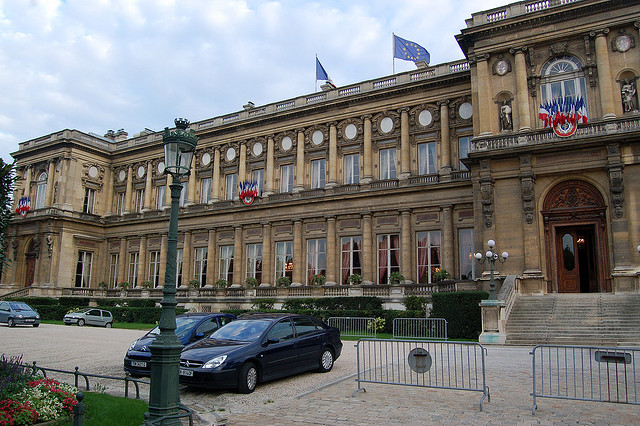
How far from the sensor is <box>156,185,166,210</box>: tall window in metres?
46.4

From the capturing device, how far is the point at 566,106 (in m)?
26.8

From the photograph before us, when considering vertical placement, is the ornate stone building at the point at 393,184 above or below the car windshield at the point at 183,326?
above

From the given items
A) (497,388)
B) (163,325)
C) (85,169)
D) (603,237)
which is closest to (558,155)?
(603,237)

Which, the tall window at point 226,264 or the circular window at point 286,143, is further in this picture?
the tall window at point 226,264

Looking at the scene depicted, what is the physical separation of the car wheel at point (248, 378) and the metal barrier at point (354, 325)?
13.7 meters

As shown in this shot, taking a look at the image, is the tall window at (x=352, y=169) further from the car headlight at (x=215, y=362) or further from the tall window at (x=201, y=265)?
the car headlight at (x=215, y=362)

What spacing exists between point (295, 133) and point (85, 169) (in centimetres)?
2155

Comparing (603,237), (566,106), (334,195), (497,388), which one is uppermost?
(566,106)

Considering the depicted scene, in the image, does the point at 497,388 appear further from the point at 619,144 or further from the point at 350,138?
the point at 350,138

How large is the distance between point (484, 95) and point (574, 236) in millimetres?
8765

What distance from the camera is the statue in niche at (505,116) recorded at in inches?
1097

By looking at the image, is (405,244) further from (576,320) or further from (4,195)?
(4,195)

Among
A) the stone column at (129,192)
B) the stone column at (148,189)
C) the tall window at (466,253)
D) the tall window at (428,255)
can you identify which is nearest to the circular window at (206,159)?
the stone column at (148,189)

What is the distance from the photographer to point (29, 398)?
26.3ft
